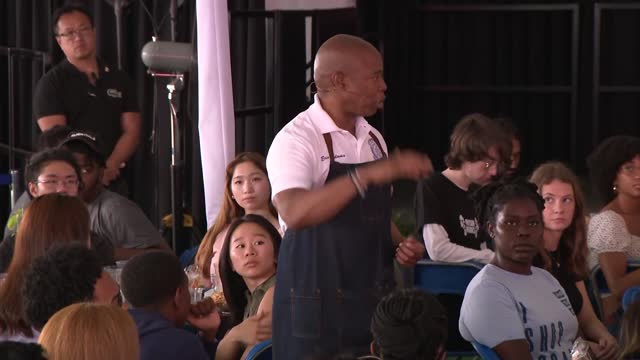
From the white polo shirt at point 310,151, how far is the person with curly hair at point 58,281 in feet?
1.89

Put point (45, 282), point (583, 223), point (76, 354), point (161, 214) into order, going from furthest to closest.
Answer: point (161, 214)
point (583, 223)
point (45, 282)
point (76, 354)

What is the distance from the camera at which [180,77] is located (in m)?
6.73

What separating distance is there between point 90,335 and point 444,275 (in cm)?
249

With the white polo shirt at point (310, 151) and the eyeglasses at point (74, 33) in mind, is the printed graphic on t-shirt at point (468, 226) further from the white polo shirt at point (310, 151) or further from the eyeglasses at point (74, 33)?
the eyeglasses at point (74, 33)

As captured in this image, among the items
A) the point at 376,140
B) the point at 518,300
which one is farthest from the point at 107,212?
the point at 518,300

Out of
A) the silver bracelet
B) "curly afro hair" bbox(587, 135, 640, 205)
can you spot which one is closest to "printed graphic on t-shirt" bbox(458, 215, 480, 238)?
"curly afro hair" bbox(587, 135, 640, 205)

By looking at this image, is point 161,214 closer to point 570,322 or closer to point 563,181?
point 563,181

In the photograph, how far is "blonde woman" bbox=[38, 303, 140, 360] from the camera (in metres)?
2.88

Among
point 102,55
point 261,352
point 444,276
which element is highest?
point 102,55

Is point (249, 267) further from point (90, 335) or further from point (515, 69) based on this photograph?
Answer: point (515, 69)

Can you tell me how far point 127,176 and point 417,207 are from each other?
11.4ft

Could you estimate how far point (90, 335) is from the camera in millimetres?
2895

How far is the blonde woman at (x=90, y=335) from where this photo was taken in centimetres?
288

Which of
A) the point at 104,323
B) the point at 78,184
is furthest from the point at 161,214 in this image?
the point at 104,323
